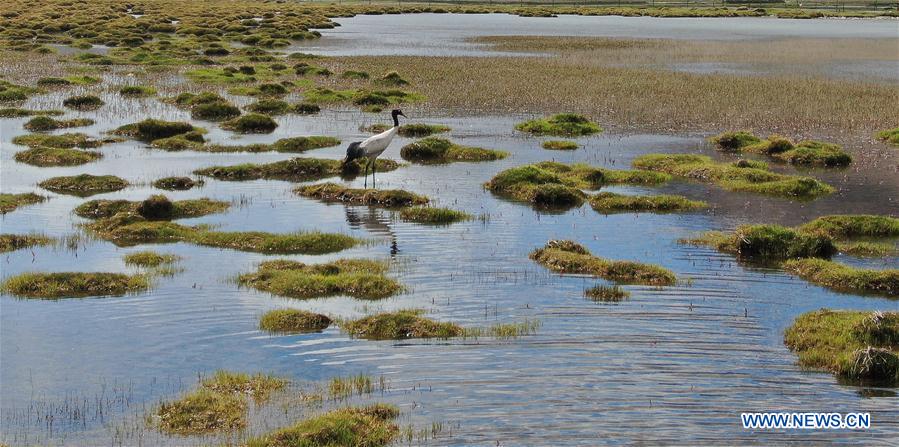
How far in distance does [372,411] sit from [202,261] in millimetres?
9958

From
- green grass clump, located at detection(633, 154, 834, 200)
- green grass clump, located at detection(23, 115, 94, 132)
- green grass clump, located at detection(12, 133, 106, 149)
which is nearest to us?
green grass clump, located at detection(633, 154, 834, 200)

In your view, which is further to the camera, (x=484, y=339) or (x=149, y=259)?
(x=149, y=259)

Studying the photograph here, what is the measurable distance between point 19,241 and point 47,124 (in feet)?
62.7

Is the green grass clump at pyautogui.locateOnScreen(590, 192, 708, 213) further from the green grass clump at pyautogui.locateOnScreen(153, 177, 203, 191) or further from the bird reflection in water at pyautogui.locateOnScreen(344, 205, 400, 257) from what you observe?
the green grass clump at pyautogui.locateOnScreen(153, 177, 203, 191)

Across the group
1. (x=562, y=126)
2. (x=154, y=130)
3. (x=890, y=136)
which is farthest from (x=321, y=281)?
(x=890, y=136)

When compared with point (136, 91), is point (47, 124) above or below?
above

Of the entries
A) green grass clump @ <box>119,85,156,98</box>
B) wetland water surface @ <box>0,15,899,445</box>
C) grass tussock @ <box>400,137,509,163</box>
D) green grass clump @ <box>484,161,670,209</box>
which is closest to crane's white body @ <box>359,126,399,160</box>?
wetland water surface @ <box>0,15,899,445</box>

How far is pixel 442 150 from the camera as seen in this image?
36406mm

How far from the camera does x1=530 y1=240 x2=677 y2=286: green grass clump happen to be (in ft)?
69.4

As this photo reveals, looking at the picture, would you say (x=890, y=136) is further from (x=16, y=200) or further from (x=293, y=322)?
(x=16, y=200)

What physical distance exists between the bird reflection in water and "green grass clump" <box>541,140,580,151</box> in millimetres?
11398

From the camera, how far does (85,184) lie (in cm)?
3080

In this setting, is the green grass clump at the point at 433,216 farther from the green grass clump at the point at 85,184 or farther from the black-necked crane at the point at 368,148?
the green grass clump at the point at 85,184

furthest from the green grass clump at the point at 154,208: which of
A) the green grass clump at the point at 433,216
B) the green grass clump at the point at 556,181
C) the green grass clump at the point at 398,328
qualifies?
the green grass clump at the point at 398,328
